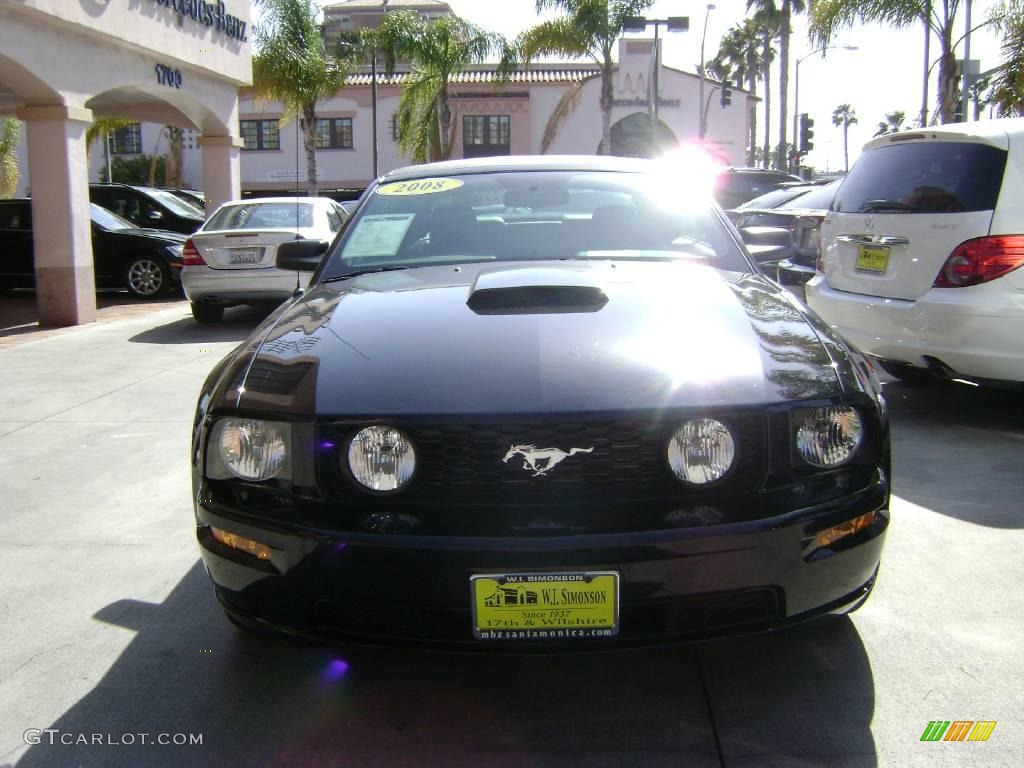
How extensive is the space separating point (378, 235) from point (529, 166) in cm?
74

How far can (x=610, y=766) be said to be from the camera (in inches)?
92.2

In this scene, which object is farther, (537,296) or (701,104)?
(701,104)

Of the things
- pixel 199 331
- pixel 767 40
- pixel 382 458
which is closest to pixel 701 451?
pixel 382 458

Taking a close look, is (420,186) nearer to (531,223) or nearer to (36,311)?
(531,223)

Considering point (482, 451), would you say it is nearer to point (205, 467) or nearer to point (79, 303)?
point (205, 467)

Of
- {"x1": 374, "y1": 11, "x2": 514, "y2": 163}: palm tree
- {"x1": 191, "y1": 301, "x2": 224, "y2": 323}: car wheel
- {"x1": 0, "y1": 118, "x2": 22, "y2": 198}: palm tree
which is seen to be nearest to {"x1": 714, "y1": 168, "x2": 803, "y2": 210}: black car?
{"x1": 191, "y1": 301, "x2": 224, "y2": 323}: car wheel

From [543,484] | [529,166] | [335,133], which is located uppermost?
[335,133]

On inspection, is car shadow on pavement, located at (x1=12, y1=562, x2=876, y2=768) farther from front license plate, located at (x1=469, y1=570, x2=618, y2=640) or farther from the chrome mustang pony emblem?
the chrome mustang pony emblem

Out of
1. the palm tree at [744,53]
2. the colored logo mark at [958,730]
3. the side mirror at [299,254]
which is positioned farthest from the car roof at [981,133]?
the palm tree at [744,53]

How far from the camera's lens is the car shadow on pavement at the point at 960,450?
4.27m

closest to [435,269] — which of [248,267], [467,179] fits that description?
[467,179]

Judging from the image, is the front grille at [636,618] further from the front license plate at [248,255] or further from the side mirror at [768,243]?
the front license plate at [248,255]

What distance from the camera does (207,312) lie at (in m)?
11.2

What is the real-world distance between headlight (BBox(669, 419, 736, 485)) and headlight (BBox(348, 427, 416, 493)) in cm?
61
